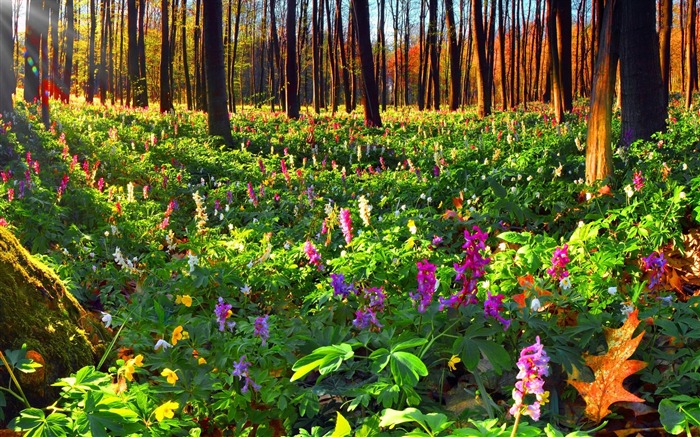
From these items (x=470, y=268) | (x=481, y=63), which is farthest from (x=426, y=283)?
(x=481, y=63)

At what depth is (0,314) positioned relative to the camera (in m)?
2.34

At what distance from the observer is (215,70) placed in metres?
12.4

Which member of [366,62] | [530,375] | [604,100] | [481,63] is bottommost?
[530,375]

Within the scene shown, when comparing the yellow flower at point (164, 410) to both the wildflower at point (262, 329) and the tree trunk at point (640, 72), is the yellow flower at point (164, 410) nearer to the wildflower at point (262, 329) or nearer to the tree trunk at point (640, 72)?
the wildflower at point (262, 329)

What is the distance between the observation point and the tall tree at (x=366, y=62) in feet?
51.6

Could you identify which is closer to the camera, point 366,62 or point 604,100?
point 604,100

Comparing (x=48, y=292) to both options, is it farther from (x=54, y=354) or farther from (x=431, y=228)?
(x=431, y=228)

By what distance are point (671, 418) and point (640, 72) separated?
6.37 meters

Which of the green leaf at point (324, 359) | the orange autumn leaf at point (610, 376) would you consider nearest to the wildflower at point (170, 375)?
the green leaf at point (324, 359)

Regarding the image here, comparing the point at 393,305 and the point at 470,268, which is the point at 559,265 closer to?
the point at 470,268

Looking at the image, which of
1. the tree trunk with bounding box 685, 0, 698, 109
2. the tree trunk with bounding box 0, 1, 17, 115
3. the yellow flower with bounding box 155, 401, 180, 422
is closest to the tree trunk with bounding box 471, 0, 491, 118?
the tree trunk with bounding box 685, 0, 698, 109

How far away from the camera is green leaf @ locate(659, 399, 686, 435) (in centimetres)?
175

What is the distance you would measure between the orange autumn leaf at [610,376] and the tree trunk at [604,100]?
11.8 feet

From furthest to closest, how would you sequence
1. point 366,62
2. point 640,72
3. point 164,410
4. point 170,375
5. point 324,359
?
point 366,62 < point 640,72 < point 170,375 < point 164,410 < point 324,359
